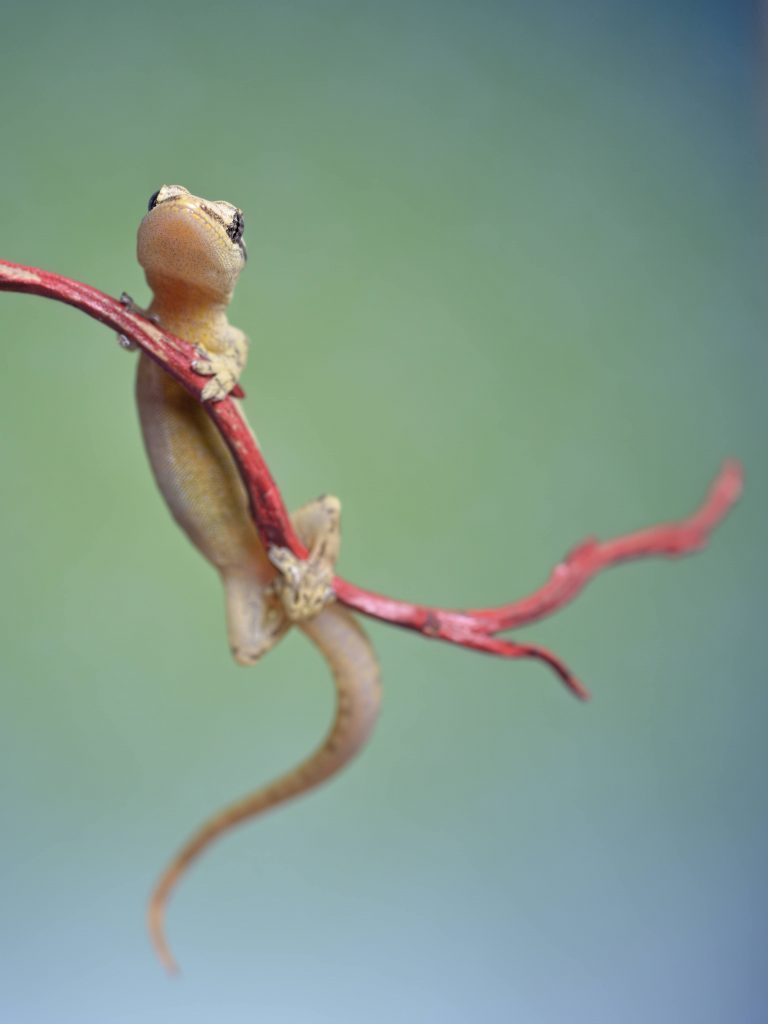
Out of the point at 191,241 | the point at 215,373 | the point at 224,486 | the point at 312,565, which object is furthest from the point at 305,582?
the point at 191,241

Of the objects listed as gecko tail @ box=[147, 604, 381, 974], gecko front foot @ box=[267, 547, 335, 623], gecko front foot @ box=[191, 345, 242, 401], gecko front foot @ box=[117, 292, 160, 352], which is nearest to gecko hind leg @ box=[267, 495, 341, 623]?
gecko front foot @ box=[267, 547, 335, 623]

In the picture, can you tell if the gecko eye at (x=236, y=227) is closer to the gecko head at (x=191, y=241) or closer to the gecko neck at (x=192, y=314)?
the gecko head at (x=191, y=241)

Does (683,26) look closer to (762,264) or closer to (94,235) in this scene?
(762,264)

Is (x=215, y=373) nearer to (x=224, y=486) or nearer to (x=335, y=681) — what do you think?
(x=224, y=486)

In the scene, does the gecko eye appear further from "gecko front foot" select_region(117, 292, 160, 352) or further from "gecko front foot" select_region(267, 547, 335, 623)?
"gecko front foot" select_region(267, 547, 335, 623)

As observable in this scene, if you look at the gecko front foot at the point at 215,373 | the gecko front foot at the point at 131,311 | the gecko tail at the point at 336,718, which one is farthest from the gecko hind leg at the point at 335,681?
the gecko front foot at the point at 131,311

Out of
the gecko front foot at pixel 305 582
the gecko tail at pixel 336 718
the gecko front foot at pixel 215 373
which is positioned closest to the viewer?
the gecko front foot at pixel 215 373

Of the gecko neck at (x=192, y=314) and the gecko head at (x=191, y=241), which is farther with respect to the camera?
the gecko neck at (x=192, y=314)
